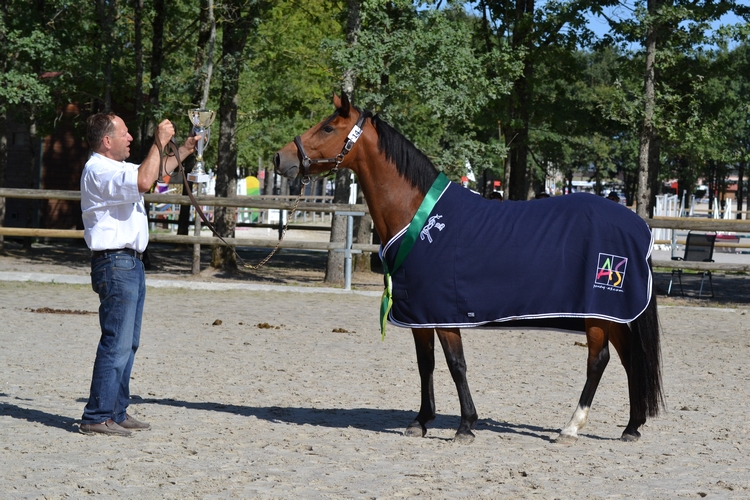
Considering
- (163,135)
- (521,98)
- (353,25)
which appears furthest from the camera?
(521,98)

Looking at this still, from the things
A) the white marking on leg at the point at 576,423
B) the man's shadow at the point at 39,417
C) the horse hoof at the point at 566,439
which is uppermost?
the white marking on leg at the point at 576,423

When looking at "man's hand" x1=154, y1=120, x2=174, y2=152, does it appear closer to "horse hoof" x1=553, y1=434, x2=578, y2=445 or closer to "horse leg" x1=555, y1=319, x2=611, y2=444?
"horse leg" x1=555, y1=319, x2=611, y2=444

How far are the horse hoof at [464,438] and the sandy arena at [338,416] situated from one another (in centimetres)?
4

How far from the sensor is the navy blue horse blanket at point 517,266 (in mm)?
5520

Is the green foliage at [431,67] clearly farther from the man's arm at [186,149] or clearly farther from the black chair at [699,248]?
the man's arm at [186,149]

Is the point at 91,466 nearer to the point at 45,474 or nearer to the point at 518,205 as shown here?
the point at 45,474

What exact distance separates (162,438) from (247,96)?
79.6ft

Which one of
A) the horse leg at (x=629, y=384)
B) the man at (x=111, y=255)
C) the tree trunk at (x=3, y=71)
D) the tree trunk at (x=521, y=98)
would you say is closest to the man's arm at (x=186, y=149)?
the man at (x=111, y=255)

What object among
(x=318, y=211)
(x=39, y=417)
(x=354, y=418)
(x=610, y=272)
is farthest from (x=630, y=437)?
(x=318, y=211)

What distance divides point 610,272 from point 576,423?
95cm

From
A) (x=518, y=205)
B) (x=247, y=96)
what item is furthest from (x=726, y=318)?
(x=247, y=96)

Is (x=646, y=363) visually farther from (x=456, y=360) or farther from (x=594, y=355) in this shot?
(x=456, y=360)

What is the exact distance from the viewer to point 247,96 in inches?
1132

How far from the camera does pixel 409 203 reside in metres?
5.71
